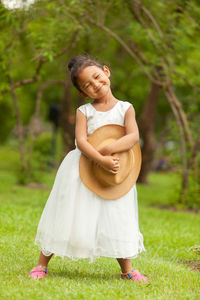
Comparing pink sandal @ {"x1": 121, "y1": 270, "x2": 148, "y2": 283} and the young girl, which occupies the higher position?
the young girl

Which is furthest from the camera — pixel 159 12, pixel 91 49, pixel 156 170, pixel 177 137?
pixel 156 170

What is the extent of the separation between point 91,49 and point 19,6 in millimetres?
7090

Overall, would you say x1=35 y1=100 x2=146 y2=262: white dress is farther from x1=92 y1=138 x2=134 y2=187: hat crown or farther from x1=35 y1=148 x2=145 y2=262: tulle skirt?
x1=92 y1=138 x2=134 y2=187: hat crown

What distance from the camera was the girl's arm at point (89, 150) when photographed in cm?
366

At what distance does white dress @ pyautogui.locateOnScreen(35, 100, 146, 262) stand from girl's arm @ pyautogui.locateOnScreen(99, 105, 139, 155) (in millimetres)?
130

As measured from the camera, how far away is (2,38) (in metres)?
9.85

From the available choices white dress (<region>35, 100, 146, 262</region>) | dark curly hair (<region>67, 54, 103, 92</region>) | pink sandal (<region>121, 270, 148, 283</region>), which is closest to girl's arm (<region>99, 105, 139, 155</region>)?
A: white dress (<region>35, 100, 146, 262</region>)

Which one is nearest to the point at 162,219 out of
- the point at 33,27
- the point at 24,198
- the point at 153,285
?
the point at 24,198

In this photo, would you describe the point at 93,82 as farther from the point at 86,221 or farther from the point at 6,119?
the point at 6,119

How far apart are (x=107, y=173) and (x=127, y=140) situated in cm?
30

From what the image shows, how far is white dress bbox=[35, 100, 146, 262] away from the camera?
376 cm

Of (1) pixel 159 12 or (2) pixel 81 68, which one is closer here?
(2) pixel 81 68

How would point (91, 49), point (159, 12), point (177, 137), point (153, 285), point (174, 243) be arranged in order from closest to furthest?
point (153, 285) < point (174, 243) < point (159, 12) < point (177, 137) < point (91, 49)

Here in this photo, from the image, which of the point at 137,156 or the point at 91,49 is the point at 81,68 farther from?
the point at 91,49
